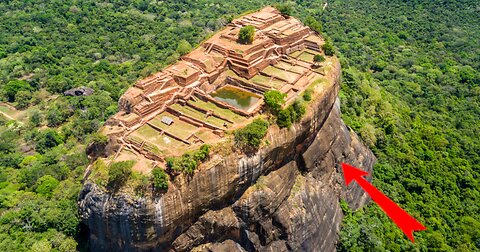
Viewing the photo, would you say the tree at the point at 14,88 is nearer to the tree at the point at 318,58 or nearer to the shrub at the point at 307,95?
the tree at the point at 318,58

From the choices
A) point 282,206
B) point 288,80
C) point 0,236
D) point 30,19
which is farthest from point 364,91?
point 30,19

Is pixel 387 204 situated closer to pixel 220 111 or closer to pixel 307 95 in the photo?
pixel 307 95

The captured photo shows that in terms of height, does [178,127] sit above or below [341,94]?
above

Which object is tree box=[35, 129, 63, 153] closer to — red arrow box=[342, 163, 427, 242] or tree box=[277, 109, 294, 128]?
tree box=[277, 109, 294, 128]

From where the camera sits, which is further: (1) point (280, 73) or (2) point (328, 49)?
(2) point (328, 49)

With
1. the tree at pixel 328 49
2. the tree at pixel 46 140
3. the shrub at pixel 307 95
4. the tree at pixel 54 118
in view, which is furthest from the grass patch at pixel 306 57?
the tree at pixel 54 118

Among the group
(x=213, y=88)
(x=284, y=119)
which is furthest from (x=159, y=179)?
(x=213, y=88)
